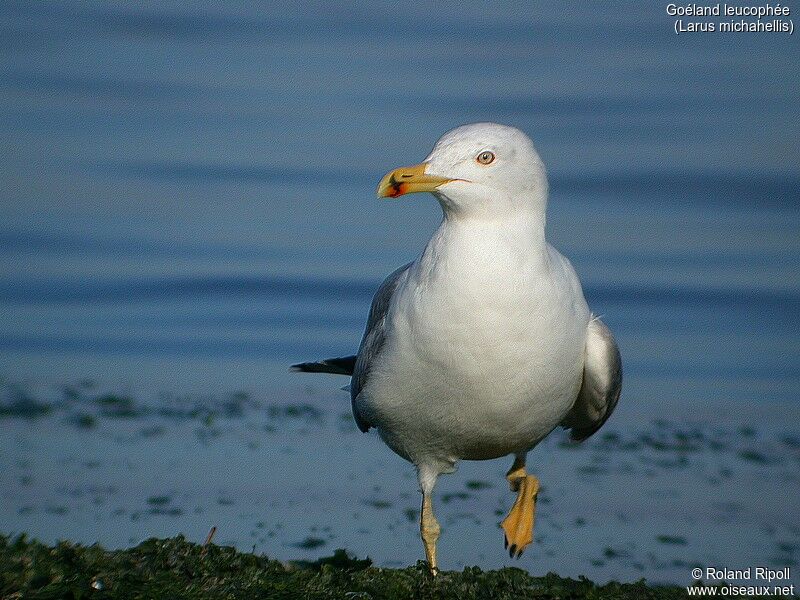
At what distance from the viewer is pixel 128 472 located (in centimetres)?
801

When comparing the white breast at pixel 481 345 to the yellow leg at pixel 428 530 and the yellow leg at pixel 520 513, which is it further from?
the yellow leg at pixel 520 513

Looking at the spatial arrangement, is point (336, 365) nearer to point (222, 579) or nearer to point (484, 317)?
point (484, 317)

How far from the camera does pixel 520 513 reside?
6.44 metres

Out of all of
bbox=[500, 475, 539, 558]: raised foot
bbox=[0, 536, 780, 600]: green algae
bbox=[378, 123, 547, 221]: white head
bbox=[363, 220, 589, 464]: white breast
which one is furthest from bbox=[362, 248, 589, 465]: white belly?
bbox=[0, 536, 780, 600]: green algae

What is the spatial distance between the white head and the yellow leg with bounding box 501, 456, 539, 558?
4.71 ft

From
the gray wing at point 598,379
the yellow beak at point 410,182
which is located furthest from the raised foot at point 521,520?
the yellow beak at point 410,182

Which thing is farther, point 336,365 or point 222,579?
point 336,365

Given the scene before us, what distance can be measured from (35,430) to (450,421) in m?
3.69

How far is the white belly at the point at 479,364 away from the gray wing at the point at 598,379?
0.08 m

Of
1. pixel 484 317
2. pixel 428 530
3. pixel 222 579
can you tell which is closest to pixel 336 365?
pixel 428 530

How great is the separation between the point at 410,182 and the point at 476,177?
0.24 metres

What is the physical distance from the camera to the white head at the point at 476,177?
5.44 metres

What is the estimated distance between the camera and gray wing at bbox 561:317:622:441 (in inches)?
234

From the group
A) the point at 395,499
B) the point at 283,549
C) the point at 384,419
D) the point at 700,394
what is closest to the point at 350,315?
the point at 700,394
